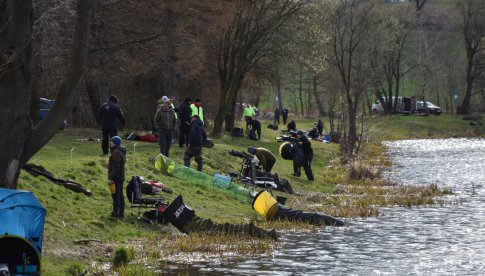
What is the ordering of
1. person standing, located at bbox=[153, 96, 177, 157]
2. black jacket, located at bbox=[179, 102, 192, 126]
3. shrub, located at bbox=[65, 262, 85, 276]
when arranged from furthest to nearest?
black jacket, located at bbox=[179, 102, 192, 126] < person standing, located at bbox=[153, 96, 177, 157] < shrub, located at bbox=[65, 262, 85, 276]

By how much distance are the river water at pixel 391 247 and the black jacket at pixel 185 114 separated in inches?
386

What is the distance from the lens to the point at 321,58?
2269 inches

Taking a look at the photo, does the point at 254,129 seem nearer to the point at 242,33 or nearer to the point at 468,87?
the point at 242,33

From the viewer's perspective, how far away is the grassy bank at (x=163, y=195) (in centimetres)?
1844

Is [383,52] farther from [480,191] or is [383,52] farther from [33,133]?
[33,133]

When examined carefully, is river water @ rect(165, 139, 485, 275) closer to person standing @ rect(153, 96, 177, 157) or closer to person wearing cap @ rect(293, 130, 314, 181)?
person wearing cap @ rect(293, 130, 314, 181)

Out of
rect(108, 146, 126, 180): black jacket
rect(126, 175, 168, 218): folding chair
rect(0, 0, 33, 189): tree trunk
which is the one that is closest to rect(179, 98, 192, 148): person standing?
rect(126, 175, 168, 218): folding chair

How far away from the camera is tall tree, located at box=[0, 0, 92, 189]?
1511 cm

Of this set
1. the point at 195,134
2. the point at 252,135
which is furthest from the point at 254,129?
the point at 195,134

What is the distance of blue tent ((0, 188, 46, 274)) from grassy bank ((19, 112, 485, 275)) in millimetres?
1825

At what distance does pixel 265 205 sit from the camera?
23875mm

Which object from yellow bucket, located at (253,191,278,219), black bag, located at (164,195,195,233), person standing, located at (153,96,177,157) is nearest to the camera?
black bag, located at (164,195,195,233)

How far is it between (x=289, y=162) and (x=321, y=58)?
59.4ft

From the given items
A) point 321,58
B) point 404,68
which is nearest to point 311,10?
point 321,58
